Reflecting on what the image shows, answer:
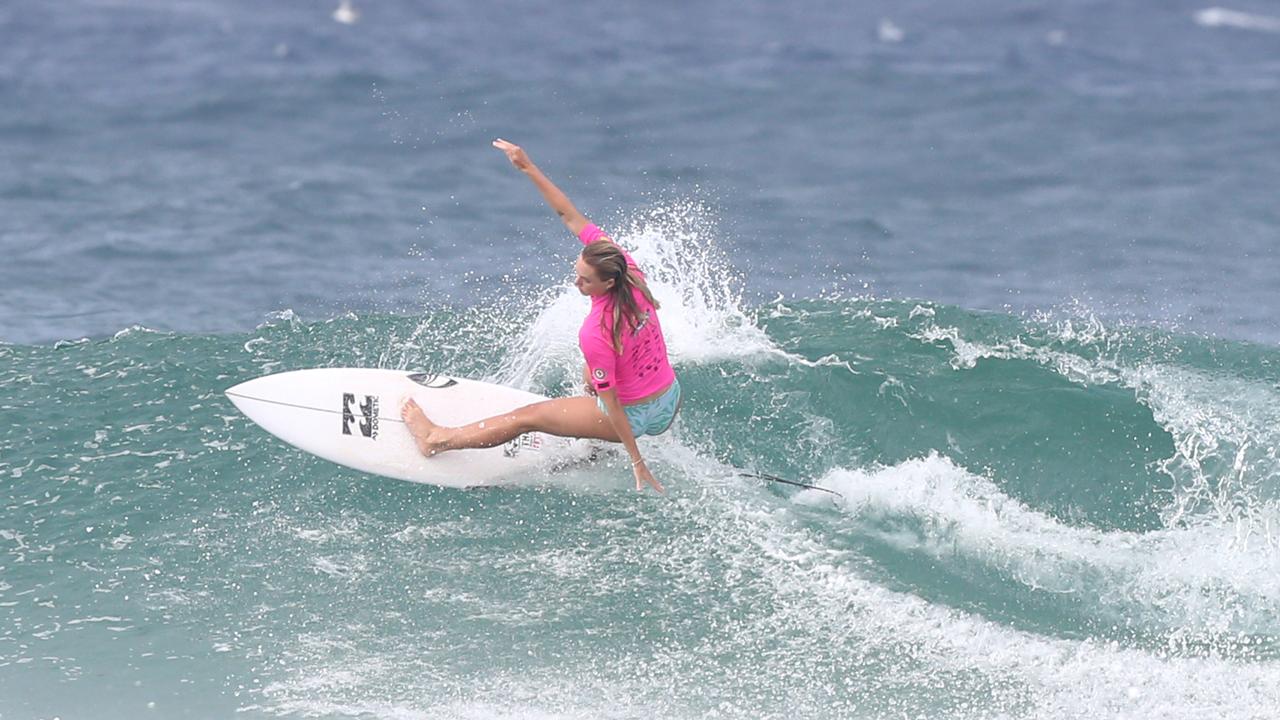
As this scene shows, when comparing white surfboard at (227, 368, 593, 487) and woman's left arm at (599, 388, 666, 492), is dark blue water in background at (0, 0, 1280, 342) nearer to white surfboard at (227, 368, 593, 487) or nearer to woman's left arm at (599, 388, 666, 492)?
white surfboard at (227, 368, 593, 487)

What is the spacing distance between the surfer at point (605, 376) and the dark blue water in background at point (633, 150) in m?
4.26

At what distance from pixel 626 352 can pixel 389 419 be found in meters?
1.83

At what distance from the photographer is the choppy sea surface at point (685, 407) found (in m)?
7.31

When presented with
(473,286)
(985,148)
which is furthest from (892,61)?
(473,286)

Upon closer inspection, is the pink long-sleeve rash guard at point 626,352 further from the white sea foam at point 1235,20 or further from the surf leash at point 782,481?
the white sea foam at point 1235,20

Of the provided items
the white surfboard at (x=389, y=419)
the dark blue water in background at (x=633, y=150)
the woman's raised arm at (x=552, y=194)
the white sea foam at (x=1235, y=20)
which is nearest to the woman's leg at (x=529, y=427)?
the white surfboard at (x=389, y=419)

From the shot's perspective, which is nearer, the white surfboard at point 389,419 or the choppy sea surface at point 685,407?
the choppy sea surface at point 685,407

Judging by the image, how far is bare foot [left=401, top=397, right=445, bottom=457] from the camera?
8.47 m

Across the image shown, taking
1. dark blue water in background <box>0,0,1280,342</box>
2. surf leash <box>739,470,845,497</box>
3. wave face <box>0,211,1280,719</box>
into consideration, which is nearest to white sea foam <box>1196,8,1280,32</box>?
dark blue water in background <box>0,0,1280,342</box>

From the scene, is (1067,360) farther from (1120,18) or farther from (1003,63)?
(1120,18)

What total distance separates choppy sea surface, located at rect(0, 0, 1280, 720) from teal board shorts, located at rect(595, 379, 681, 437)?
0.53 meters

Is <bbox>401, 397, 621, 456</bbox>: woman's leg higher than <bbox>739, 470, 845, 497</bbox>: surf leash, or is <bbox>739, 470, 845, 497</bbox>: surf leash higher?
<bbox>401, 397, 621, 456</bbox>: woman's leg

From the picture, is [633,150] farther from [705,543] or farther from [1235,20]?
[1235,20]

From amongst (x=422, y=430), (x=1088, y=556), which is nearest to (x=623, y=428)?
(x=422, y=430)
